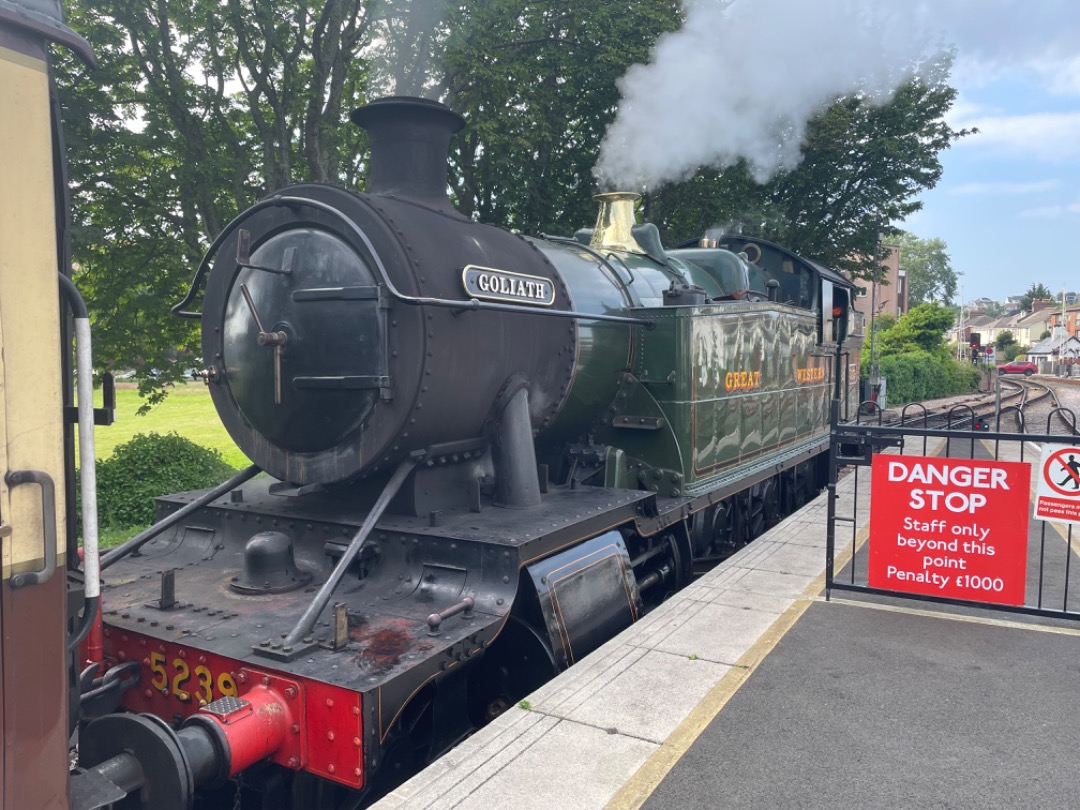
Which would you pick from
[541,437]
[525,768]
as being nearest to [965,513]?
[541,437]

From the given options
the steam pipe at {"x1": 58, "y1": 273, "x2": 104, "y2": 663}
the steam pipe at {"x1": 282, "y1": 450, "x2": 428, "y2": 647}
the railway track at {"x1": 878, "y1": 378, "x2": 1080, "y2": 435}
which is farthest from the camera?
the railway track at {"x1": 878, "y1": 378, "x2": 1080, "y2": 435}

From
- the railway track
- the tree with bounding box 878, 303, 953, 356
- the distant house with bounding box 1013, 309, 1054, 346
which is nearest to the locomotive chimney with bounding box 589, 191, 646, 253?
the railway track

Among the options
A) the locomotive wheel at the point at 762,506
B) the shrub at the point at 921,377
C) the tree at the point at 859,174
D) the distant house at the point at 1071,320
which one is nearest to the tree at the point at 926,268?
the distant house at the point at 1071,320

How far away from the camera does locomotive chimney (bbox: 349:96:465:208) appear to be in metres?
4.28

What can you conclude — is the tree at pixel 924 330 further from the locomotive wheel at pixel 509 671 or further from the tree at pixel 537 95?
the locomotive wheel at pixel 509 671

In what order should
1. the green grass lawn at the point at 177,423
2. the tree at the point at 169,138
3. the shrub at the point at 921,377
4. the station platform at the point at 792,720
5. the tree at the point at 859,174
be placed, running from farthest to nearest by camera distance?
the shrub at the point at 921,377 → the tree at the point at 859,174 → the green grass lawn at the point at 177,423 → the tree at the point at 169,138 → the station platform at the point at 792,720

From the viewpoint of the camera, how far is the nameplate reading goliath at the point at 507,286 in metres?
3.93

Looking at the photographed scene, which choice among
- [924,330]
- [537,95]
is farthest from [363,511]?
[924,330]

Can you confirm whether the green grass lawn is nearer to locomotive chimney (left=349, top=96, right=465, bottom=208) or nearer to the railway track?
locomotive chimney (left=349, top=96, right=465, bottom=208)

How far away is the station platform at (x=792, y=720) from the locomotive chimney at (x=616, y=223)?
10.4 ft

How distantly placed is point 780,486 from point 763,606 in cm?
391

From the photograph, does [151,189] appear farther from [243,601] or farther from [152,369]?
[243,601]

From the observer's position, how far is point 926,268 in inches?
3733

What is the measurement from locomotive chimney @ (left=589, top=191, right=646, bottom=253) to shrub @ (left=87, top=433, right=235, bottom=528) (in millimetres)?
5139
